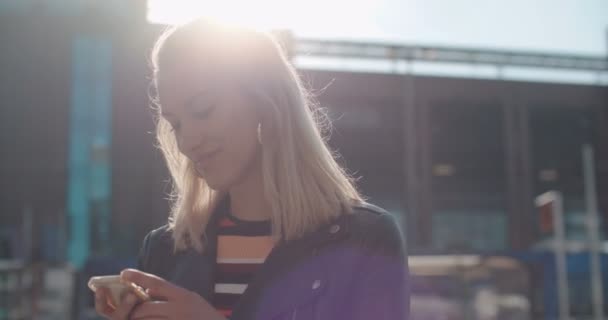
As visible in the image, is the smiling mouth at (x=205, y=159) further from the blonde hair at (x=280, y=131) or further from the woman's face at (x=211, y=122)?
the blonde hair at (x=280, y=131)

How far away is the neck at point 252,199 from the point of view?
146cm

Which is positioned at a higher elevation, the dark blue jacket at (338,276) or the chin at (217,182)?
Answer: the chin at (217,182)

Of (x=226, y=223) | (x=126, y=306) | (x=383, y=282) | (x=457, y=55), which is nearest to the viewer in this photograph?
(x=126, y=306)

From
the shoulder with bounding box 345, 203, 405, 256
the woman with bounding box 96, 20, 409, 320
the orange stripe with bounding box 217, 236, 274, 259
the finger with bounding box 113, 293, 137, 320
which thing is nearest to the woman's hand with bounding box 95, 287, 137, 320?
the finger with bounding box 113, 293, 137, 320

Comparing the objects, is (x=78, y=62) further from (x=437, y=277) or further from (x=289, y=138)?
(x=289, y=138)

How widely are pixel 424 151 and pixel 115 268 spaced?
58.5ft

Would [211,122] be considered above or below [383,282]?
above

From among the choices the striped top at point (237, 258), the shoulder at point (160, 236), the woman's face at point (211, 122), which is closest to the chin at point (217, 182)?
the woman's face at point (211, 122)

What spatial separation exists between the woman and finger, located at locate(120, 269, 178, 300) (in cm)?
19

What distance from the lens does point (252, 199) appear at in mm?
1470

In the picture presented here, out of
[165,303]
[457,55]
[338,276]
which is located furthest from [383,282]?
[457,55]

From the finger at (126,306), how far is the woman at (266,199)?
0.24 meters

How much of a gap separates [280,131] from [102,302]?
498 millimetres

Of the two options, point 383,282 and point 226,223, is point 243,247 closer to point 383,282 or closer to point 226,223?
point 226,223
